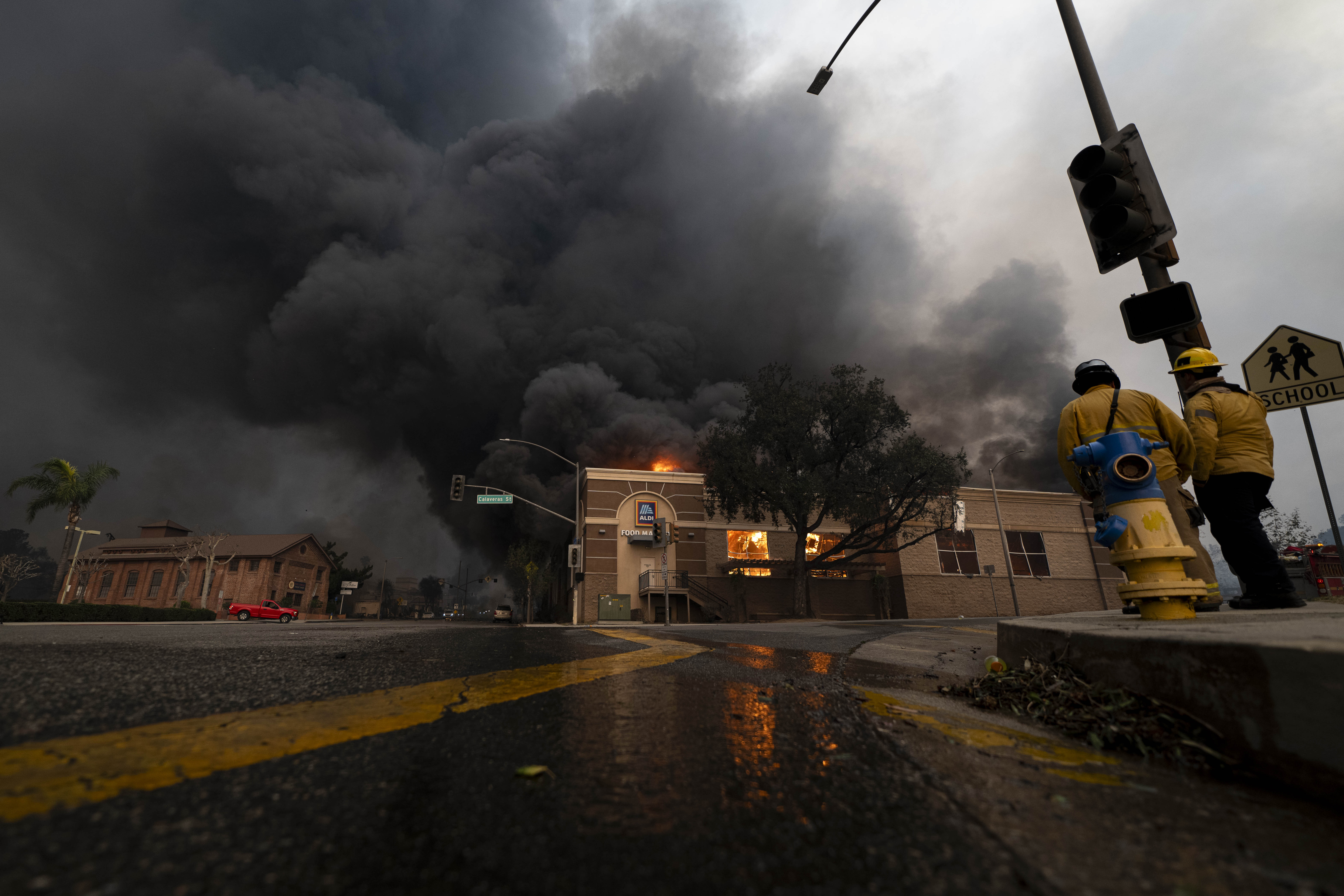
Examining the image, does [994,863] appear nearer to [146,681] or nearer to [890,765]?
[890,765]

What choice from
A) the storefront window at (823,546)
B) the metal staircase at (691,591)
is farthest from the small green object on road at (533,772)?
the storefront window at (823,546)

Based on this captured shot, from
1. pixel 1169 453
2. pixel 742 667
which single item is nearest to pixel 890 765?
pixel 742 667

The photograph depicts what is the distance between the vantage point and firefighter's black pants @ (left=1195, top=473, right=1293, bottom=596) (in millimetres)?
3801

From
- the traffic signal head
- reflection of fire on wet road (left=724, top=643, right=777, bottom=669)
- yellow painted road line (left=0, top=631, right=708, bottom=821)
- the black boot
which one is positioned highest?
the traffic signal head

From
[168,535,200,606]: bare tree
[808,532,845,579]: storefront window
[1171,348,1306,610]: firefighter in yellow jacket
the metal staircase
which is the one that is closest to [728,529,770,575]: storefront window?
[808,532,845,579]: storefront window

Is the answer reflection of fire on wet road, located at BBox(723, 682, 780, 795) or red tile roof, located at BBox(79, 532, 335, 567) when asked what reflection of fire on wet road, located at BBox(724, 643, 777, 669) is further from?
red tile roof, located at BBox(79, 532, 335, 567)

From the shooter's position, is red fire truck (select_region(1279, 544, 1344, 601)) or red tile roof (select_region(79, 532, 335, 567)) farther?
A: red tile roof (select_region(79, 532, 335, 567))

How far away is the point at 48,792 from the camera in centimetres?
90

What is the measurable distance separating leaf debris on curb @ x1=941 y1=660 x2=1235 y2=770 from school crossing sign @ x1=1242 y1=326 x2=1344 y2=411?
5.59m

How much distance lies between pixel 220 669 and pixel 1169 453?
5463 millimetres

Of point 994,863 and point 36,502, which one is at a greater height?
point 36,502

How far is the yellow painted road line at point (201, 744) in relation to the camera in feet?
3.05

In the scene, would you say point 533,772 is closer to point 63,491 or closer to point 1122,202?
point 1122,202

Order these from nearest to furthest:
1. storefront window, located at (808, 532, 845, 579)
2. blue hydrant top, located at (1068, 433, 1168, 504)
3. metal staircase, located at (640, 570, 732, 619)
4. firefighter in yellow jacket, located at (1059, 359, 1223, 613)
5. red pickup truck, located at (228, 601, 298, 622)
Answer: blue hydrant top, located at (1068, 433, 1168, 504) → firefighter in yellow jacket, located at (1059, 359, 1223, 613) → metal staircase, located at (640, 570, 732, 619) → storefront window, located at (808, 532, 845, 579) → red pickup truck, located at (228, 601, 298, 622)
